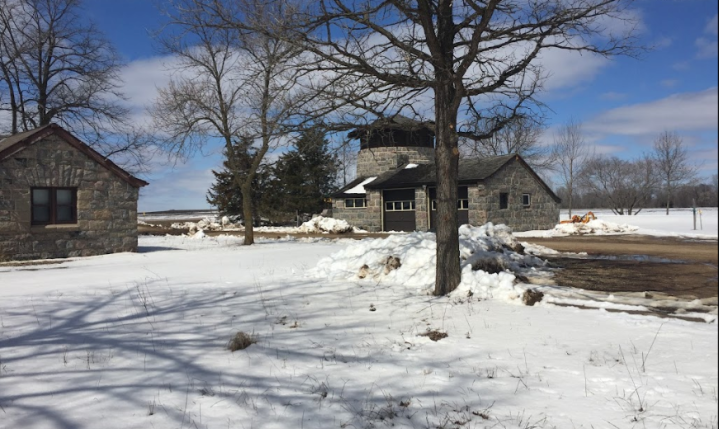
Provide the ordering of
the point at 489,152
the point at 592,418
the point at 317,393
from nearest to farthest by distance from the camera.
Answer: the point at 592,418 → the point at 317,393 → the point at 489,152

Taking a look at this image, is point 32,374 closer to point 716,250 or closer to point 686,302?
point 716,250

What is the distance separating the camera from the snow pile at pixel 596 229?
985 inches

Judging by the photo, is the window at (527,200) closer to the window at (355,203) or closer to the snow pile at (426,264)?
the window at (355,203)

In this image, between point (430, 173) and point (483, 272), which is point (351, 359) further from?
point (430, 173)

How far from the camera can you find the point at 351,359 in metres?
5.38

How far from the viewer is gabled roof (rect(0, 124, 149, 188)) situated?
51.0ft

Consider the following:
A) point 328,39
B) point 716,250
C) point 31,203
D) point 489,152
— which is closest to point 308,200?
point 31,203

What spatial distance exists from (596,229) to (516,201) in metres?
4.50

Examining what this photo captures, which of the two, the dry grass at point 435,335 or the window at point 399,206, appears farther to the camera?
the window at point 399,206

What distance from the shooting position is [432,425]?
3.86m

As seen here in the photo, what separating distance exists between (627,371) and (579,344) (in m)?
0.90

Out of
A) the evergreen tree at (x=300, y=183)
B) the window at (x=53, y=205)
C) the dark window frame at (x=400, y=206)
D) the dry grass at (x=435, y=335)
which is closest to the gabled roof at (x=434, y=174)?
the dark window frame at (x=400, y=206)

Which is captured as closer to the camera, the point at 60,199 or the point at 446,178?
the point at 446,178

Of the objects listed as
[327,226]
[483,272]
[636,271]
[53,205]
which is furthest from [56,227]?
[636,271]
